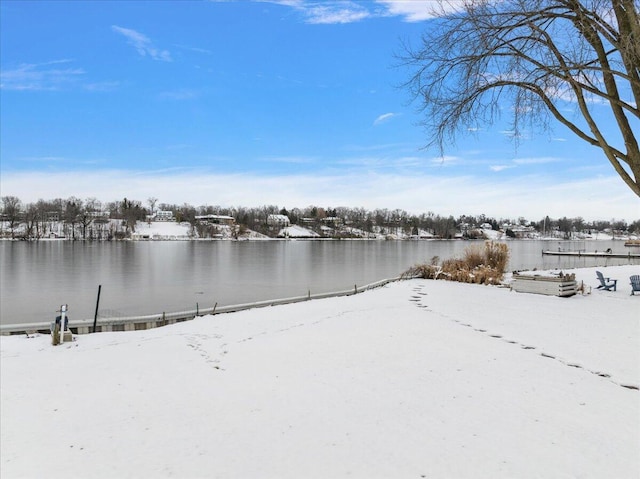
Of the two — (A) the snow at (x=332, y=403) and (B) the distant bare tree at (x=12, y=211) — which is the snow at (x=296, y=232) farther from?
(A) the snow at (x=332, y=403)

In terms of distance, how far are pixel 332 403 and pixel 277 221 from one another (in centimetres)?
14192

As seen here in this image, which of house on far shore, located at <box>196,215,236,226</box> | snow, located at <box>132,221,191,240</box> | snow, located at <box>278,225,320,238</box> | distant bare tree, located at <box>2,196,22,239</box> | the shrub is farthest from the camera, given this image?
house on far shore, located at <box>196,215,236,226</box>

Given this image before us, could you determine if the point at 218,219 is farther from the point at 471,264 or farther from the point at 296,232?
the point at 471,264

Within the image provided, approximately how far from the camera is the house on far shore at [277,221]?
140 meters

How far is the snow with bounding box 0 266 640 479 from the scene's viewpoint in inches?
138

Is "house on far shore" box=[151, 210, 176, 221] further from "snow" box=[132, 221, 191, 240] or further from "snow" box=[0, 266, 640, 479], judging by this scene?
"snow" box=[0, 266, 640, 479]

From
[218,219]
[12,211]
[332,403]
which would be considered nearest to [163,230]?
[218,219]

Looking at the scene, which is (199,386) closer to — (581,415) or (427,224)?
(581,415)

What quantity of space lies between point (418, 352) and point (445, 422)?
2.60m

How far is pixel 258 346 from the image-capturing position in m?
7.49

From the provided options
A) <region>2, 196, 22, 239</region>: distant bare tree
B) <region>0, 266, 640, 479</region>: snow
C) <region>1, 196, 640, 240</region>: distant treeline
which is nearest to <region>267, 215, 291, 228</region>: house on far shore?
<region>1, 196, 640, 240</region>: distant treeline

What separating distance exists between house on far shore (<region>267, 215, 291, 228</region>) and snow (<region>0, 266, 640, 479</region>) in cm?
13113

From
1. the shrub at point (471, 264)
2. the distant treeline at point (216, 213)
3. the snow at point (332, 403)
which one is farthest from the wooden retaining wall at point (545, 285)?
the distant treeline at point (216, 213)

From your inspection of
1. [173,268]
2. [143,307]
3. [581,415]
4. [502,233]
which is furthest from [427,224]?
[581,415]
